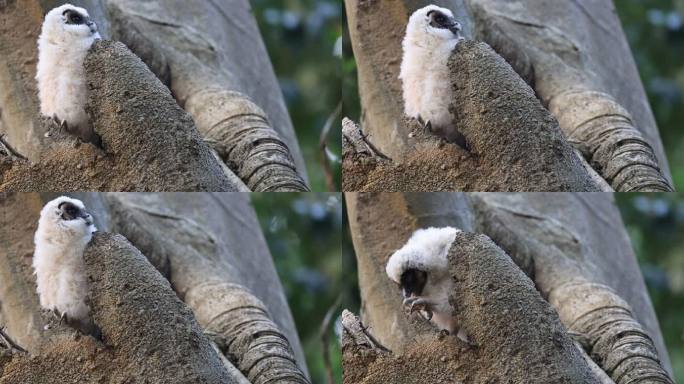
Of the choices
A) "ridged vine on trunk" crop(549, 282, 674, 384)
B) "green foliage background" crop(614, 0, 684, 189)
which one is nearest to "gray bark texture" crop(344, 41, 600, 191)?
"ridged vine on trunk" crop(549, 282, 674, 384)

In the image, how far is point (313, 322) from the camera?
795 cm

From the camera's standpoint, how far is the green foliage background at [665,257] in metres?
8.96

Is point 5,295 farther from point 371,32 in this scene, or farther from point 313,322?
point 313,322

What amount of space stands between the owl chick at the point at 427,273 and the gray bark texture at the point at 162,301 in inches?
21.0

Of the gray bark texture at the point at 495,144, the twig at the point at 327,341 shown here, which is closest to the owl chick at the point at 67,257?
the twig at the point at 327,341

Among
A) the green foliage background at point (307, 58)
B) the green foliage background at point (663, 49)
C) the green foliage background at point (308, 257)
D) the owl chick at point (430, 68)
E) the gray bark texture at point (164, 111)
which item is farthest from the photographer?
the green foliage background at point (663, 49)

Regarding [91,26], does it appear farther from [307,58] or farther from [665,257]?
[665,257]

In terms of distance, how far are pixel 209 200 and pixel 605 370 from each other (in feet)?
5.60

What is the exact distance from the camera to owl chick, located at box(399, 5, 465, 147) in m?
5.43

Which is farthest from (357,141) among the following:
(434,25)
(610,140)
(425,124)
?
(610,140)

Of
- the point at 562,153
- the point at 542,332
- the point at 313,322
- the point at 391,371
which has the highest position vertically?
the point at 562,153

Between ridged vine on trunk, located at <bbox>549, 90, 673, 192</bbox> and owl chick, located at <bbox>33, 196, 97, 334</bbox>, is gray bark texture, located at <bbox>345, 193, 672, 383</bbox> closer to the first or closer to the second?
ridged vine on trunk, located at <bbox>549, 90, 673, 192</bbox>

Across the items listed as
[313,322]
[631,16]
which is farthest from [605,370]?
[631,16]

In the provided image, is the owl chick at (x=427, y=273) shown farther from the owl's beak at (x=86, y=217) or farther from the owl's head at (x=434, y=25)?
the owl's beak at (x=86, y=217)
